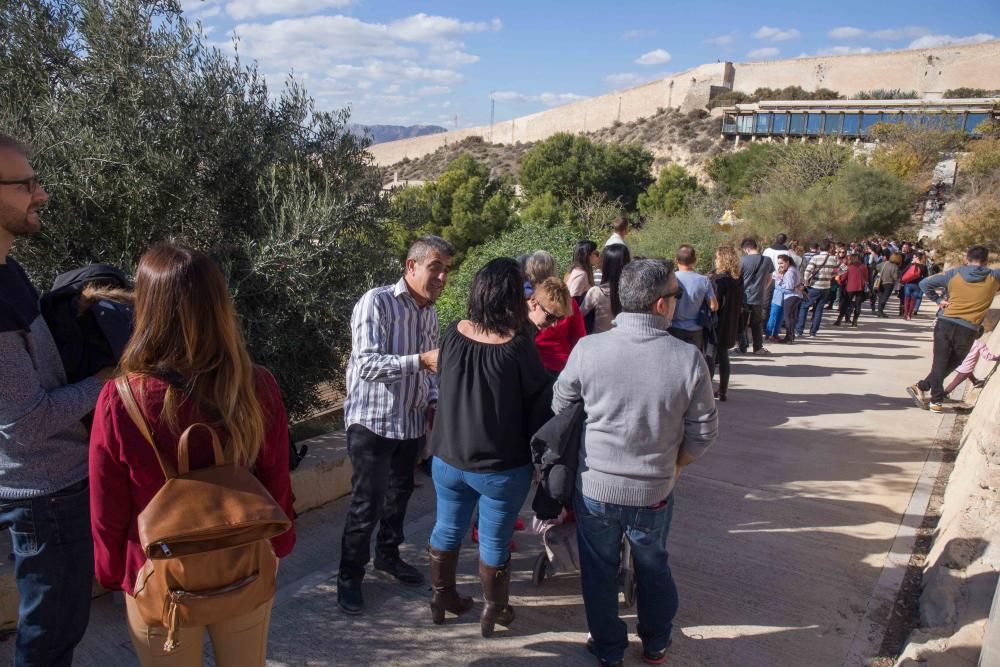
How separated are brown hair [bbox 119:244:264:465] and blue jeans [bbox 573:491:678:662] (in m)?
1.48

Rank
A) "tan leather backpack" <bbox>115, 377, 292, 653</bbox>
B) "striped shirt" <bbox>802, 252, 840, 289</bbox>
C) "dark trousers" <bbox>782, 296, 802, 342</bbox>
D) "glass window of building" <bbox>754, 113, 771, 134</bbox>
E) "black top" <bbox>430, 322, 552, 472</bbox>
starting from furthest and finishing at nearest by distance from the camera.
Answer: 1. "glass window of building" <bbox>754, 113, 771, 134</bbox>
2. "striped shirt" <bbox>802, 252, 840, 289</bbox>
3. "dark trousers" <bbox>782, 296, 802, 342</bbox>
4. "black top" <bbox>430, 322, 552, 472</bbox>
5. "tan leather backpack" <bbox>115, 377, 292, 653</bbox>

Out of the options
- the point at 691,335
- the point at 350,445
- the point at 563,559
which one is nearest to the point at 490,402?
the point at 350,445

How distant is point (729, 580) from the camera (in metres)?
3.55

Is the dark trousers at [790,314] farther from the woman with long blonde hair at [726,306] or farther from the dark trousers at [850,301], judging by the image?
the woman with long blonde hair at [726,306]

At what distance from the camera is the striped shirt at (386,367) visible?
3.00m

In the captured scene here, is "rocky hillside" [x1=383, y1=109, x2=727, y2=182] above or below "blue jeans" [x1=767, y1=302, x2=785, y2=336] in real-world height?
above

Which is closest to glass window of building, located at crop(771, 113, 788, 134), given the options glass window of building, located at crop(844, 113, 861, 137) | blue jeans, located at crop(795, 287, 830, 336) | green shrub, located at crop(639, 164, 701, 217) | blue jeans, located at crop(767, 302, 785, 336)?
glass window of building, located at crop(844, 113, 861, 137)

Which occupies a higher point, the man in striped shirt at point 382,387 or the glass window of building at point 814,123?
the glass window of building at point 814,123

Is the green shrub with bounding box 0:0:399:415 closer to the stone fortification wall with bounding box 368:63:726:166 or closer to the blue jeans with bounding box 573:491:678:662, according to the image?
the blue jeans with bounding box 573:491:678:662

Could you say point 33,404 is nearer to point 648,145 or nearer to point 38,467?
point 38,467

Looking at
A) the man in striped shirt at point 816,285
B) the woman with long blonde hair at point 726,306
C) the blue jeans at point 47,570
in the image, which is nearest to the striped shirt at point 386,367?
the blue jeans at point 47,570

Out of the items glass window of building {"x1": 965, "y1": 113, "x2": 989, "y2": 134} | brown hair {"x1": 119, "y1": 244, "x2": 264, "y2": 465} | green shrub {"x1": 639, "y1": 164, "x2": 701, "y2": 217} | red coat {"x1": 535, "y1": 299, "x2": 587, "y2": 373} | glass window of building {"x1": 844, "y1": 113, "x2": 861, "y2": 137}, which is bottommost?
red coat {"x1": 535, "y1": 299, "x2": 587, "y2": 373}

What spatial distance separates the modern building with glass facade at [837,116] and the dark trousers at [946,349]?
4275 cm

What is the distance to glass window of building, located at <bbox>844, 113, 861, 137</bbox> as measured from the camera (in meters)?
51.8
